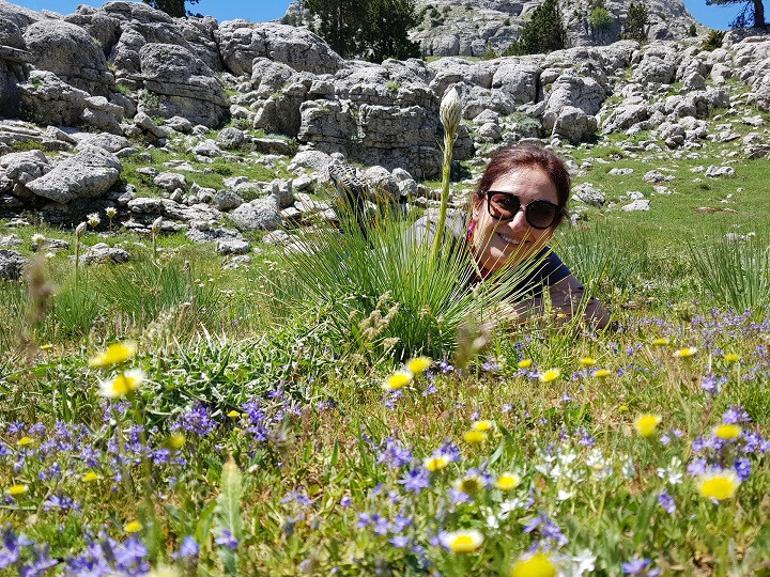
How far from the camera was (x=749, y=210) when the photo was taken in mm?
21531

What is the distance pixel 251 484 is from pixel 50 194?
1789 centimetres

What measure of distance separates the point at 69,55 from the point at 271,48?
635 inches

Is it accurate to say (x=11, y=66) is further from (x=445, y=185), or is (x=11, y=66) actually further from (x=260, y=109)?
(x=445, y=185)

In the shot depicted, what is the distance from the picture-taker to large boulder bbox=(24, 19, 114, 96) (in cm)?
2811

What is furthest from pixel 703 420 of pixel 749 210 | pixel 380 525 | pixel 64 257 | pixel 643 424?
pixel 749 210

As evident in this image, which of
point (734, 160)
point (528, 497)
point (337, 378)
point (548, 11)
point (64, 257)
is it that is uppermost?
point (548, 11)

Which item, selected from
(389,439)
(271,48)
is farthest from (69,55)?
(389,439)

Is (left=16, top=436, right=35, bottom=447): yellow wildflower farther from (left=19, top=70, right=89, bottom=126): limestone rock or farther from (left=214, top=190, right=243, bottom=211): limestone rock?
(left=19, top=70, right=89, bottom=126): limestone rock

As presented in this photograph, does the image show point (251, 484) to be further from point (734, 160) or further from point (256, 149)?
point (734, 160)

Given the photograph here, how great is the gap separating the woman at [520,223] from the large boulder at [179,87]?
31563 mm

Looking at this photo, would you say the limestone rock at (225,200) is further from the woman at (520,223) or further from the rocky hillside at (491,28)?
the rocky hillside at (491,28)

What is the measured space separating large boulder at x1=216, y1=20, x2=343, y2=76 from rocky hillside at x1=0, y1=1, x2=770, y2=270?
11 cm

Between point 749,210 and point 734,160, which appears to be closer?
point 749,210

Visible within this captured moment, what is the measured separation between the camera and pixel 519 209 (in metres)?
3.74
